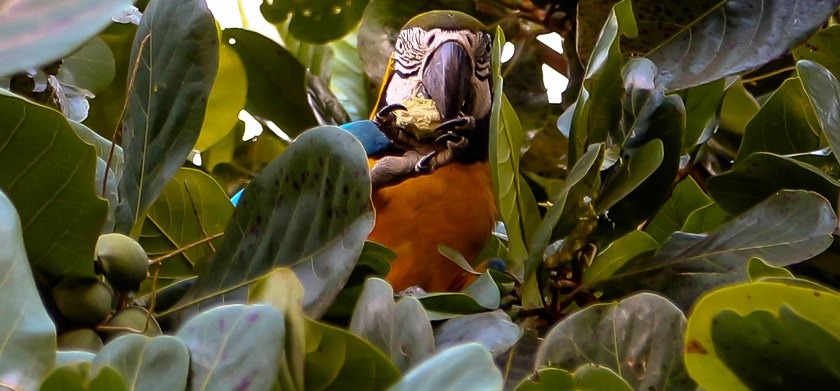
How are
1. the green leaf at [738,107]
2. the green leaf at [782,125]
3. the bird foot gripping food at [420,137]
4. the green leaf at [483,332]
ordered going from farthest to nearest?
the bird foot gripping food at [420,137], the green leaf at [738,107], the green leaf at [782,125], the green leaf at [483,332]

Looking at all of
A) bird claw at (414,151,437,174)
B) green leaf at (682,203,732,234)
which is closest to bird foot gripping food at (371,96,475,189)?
bird claw at (414,151,437,174)

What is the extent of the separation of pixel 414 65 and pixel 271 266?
767mm

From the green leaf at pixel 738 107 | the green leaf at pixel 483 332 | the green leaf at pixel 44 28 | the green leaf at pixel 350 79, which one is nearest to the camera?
the green leaf at pixel 44 28

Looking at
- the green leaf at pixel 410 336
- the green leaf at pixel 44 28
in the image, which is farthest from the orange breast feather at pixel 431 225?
the green leaf at pixel 44 28

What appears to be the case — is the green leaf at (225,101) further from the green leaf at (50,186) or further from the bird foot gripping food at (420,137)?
the green leaf at (50,186)

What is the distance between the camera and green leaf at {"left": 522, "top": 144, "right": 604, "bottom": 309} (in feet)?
1.77

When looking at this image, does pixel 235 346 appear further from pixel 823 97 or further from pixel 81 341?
pixel 823 97

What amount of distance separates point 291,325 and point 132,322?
122mm

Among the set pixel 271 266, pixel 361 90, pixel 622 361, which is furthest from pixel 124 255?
pixel 361 90

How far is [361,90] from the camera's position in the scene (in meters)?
1.38

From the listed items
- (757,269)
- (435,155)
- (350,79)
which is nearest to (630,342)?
(757,269)

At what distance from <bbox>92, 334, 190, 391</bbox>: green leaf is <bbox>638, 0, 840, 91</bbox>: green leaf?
1.49 feet

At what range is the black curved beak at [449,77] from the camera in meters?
1.14

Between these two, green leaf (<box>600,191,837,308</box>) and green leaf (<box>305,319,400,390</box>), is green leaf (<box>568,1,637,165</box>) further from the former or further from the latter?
green leaf (<box>305,319,400,390</box>)
